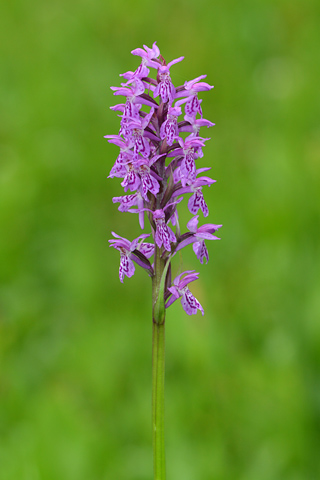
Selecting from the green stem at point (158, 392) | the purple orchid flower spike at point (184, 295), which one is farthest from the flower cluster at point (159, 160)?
the green stem at point (158, 392)

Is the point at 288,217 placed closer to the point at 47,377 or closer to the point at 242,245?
the point at 242,245

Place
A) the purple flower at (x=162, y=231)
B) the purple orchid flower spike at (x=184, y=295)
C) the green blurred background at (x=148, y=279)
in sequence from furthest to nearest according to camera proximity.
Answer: the green blurred background at (x=148, y=279), the purple orchid flower spike at (x=184, y=295), the purple flower at (x=162, y=231)

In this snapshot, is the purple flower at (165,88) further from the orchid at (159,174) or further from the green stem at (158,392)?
the green stem at (158,392)

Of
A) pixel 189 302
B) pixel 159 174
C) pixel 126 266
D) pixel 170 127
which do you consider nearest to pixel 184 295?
pixel 189 302

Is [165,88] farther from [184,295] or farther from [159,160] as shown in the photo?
[184,295]

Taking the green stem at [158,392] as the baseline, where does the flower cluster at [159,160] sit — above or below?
above

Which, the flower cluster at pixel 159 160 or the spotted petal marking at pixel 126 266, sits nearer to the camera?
the flower cluster at pixel 159 160
